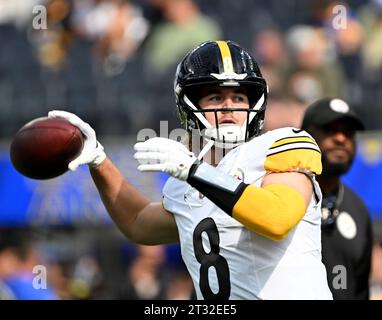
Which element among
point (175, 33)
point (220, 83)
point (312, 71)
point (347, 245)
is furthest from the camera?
point (175, 33)

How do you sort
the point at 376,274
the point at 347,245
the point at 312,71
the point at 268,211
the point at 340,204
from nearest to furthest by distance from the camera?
the point at 268,211
the point at 347,245
the point at 340,204
the point at 376,274
the point at 312,71

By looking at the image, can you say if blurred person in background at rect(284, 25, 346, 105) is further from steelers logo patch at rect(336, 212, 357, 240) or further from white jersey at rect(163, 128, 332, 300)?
white jersey at rect(163, 128, 332, 300)

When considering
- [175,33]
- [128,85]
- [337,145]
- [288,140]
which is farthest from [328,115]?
[128,85]

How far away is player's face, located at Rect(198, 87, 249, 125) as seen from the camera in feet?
10.1

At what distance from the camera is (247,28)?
28.5ft

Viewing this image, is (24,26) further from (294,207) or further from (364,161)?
(294,207)

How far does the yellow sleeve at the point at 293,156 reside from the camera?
2.87 metres

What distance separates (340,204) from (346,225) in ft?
0.37

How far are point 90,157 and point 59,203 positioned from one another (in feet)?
14.3

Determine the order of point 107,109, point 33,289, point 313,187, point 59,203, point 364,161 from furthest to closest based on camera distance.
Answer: point 107,109 → point 59,203 → point 364,161 → point 33,289 → point 313,187

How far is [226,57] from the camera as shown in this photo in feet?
10.3

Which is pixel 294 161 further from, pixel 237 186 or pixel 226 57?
pixel 226 57

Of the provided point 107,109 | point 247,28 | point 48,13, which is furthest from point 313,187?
point 48,13

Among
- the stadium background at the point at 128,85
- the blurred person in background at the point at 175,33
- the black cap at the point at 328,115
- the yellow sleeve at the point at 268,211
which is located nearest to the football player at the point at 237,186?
the yellow sleeve at the point at 268,211
